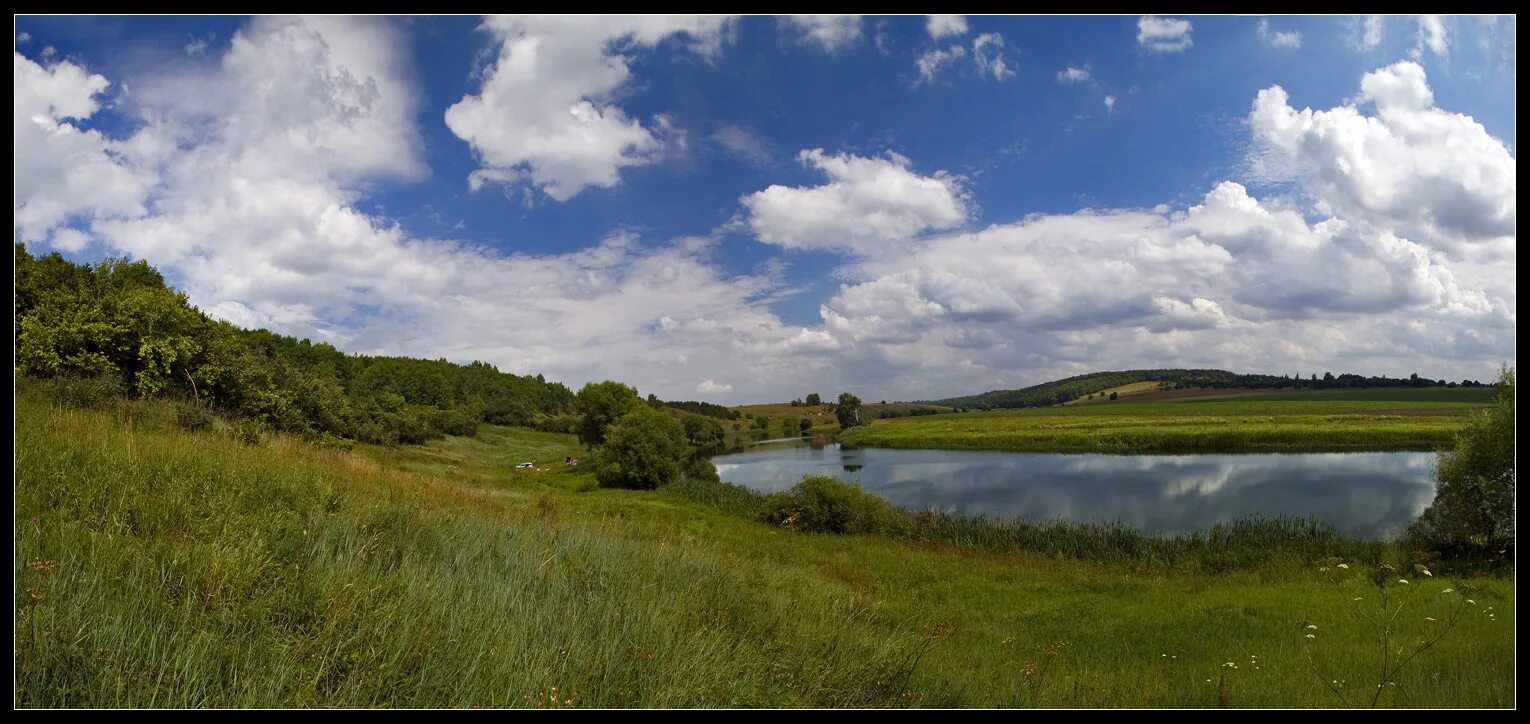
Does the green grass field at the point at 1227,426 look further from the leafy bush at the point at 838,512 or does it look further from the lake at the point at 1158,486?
the leafy bush at the point at 838,512

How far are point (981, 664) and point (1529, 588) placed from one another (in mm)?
4785

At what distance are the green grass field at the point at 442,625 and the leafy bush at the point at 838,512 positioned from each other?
47.9ft

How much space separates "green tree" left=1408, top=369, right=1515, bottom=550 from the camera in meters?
15.3

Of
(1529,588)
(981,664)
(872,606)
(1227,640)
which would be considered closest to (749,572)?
(872,606)

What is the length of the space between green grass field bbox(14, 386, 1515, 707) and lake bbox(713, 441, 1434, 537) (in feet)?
70.2

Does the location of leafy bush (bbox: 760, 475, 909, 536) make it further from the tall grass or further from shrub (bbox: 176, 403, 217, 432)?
shrub (bbox: 176, 403, 217, 432)

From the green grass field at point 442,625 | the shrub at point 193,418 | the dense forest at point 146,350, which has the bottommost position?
the green grass field at point 442,625

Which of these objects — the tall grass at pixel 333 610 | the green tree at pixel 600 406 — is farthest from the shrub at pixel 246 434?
the green tree at pixel 600 406

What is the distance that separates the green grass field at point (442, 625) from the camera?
10.7 feet

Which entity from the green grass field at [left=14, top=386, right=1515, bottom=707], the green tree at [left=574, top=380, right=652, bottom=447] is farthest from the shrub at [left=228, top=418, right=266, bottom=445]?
the green tree at [left=574, top=380, right=652, bottom=447]

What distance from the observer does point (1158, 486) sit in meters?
38.8

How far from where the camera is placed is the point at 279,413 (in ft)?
69.7

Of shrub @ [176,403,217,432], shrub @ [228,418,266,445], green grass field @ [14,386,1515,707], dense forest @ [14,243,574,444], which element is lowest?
green grass field @ [14,386,1515,707]

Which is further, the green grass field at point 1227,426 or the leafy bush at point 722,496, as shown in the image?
the green grass field at point 1227,426
